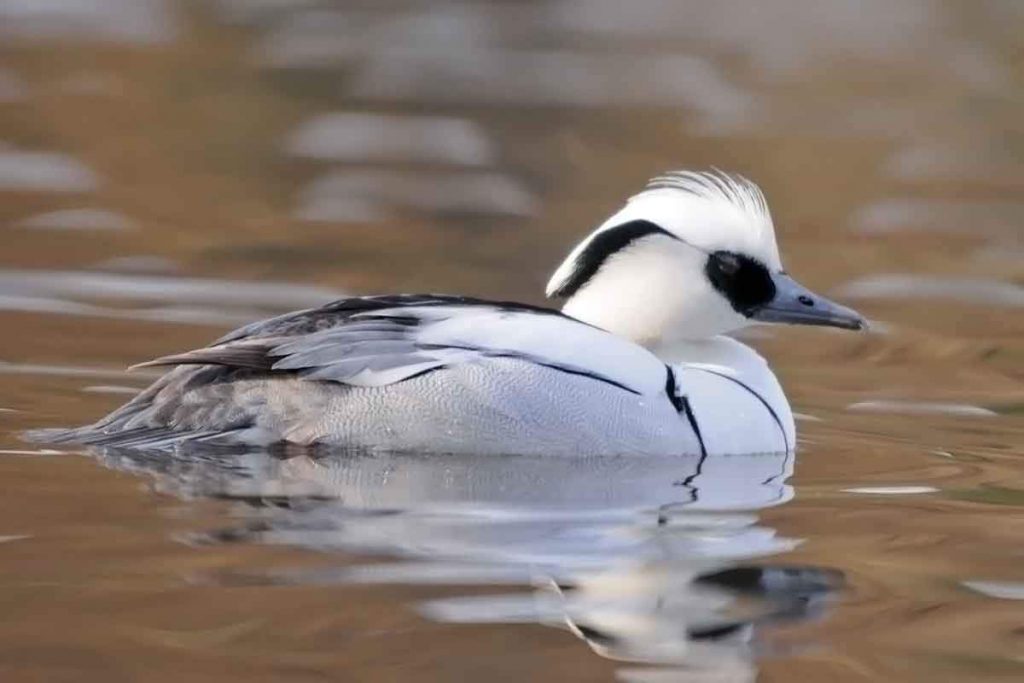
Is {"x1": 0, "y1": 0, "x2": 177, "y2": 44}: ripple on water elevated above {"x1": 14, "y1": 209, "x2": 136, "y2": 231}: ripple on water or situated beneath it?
elevated above

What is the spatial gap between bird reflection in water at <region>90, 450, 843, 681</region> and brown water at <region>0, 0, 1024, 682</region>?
0.02 meters

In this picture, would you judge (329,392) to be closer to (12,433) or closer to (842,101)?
(12,433)

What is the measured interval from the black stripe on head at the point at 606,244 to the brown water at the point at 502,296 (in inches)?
34.0

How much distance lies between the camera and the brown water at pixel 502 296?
17.5ft

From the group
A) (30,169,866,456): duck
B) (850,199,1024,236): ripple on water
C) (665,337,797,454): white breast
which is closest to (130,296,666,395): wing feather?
(30,169,866,456): duck

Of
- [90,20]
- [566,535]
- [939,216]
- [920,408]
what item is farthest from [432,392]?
[90,20]

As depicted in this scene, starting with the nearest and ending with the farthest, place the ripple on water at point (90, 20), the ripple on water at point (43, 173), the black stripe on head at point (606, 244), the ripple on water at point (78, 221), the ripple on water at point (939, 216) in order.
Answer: the black stripe on head at point (606, 244), the ripple on water at point (78, 221), the ripple on water at point (43, 173), the ripple on water at point (939, 216), the ripple on water at point (90, 20)

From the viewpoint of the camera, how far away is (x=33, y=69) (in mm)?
16609

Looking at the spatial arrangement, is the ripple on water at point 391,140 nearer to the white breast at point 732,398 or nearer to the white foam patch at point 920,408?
the white foam patch at point 920,408

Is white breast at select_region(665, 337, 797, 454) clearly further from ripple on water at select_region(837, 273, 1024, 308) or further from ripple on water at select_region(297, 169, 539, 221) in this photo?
ripple on water at select_region(297, 169, 539, 221)

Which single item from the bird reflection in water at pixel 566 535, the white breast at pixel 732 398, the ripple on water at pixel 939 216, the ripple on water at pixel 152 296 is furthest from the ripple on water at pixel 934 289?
the bird reflection in water at pixel 566 535

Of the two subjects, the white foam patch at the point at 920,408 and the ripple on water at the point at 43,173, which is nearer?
the white foam patch at the point at 920,408

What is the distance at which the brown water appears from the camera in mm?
5324

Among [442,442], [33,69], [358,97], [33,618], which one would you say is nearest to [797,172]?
[358,97]
